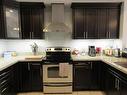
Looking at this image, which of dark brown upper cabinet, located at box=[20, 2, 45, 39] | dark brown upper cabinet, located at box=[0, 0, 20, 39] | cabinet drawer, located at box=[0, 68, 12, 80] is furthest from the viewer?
dark brown upper cabinet, located at box=[20, 2, 45, 39]

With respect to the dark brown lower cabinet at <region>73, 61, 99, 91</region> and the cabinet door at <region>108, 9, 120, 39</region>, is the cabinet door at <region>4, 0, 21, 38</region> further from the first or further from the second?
the cabinet door at <region>108, 9, 120, 39</region>

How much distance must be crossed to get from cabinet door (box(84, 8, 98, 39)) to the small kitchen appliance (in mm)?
1019

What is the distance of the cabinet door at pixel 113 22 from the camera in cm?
380

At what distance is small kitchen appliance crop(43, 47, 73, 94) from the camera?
3406 millimetres

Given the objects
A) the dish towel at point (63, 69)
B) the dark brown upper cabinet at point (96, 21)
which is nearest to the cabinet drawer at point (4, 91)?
the dish towel at point (63, 69)

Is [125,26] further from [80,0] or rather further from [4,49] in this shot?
[4,49]

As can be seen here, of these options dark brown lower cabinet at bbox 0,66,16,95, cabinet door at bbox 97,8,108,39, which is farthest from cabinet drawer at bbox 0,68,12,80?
cabinet door at bbox 97,8,108,39

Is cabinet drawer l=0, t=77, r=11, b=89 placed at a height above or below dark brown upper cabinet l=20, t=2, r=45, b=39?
below

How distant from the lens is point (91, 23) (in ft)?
12.6

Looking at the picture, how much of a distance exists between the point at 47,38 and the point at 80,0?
4.84 ft

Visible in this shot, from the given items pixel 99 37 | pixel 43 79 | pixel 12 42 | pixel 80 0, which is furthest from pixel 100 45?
pixel 12 42

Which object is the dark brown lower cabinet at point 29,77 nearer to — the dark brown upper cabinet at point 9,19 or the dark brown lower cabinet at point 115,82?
the dark brown upper cabinet at point 9,19

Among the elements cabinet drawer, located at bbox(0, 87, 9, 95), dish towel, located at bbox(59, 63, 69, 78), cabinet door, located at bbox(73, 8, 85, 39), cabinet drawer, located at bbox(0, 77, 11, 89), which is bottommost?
cabinet drawer, located at bbox(0, 87, 9, 95)

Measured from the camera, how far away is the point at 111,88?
9.44 feet
